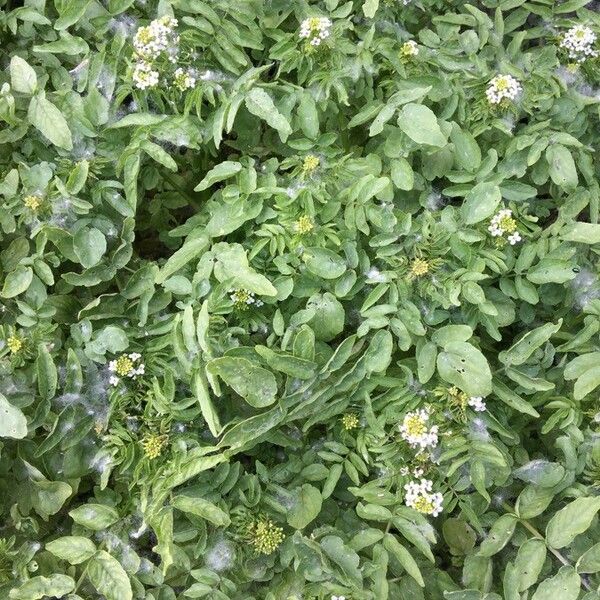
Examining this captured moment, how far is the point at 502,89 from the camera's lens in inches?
77.5

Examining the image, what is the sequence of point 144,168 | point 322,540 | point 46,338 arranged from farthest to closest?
point 144,168 → point 46,338 → point 322,540

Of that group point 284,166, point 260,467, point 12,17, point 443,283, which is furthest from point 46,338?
point 443,283

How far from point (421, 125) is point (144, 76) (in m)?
0.79

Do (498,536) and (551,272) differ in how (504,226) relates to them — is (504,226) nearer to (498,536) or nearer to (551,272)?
(551,272)

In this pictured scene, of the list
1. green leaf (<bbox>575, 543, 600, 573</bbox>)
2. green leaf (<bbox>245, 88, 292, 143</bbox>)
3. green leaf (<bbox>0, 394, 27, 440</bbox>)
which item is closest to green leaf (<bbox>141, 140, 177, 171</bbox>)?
green leaf (<bbox>245, 88, 292, 143</bbox>)

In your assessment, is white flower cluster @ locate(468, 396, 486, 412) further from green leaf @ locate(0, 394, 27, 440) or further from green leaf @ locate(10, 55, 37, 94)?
green leaf @ locate(10, 55, 37, 94)

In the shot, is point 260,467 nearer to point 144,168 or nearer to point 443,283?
point 443,283

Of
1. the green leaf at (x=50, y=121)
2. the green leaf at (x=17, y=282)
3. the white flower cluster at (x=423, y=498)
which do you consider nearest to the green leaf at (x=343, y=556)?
the white flower cluster at (x=423, y=498)

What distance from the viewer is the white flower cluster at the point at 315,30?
6.39ft

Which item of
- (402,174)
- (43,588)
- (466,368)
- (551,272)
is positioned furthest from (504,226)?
(43,588)

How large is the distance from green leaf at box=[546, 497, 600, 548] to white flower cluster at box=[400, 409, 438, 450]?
0.36 meters

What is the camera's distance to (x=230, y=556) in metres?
1.91

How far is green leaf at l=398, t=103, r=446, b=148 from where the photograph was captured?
180cm

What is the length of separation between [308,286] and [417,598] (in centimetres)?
93
